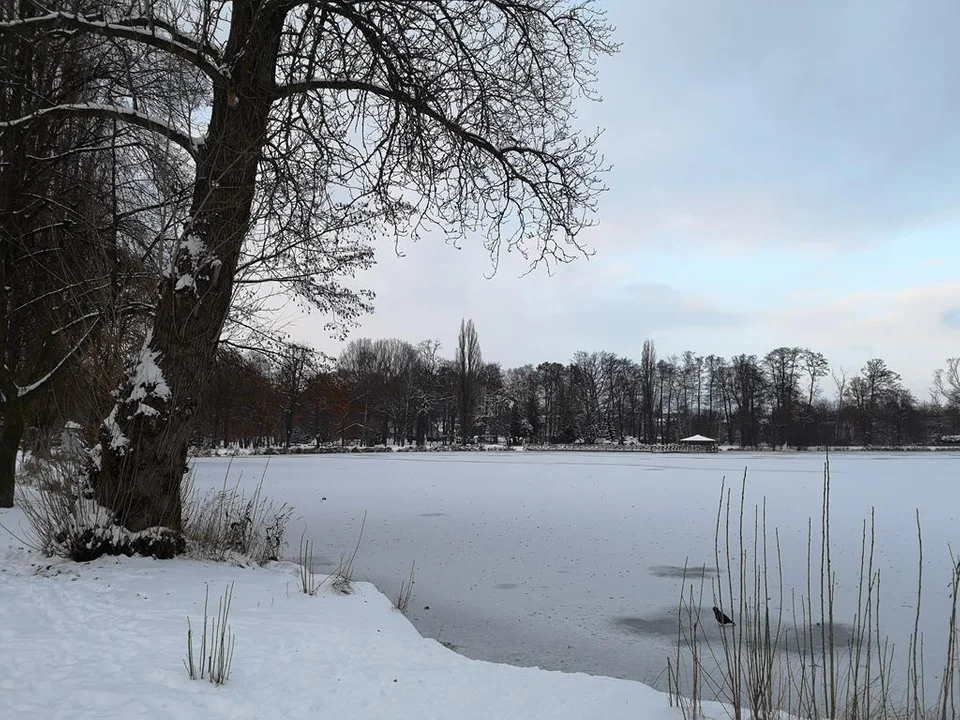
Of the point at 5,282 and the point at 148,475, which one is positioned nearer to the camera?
the point at 148,475

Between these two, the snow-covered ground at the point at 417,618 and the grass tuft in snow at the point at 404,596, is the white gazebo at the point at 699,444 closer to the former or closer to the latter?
the snow-covered ground at the point at 417,618

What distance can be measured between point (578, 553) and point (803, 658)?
541cm

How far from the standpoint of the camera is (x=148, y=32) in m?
5.93

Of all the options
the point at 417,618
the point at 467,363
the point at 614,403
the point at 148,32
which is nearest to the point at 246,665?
the point at 417,618

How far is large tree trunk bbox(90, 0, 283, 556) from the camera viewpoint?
5.72 meters

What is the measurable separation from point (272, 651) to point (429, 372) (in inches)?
2481

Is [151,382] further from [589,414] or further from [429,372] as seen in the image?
[589,414]

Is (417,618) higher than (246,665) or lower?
lower

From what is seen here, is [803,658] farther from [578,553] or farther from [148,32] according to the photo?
[148,32]

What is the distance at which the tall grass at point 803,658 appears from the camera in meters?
2.74

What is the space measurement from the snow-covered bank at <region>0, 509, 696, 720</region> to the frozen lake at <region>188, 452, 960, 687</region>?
736mm

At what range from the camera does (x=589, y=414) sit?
6938 centimetres

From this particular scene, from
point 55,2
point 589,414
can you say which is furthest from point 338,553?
point 589,414

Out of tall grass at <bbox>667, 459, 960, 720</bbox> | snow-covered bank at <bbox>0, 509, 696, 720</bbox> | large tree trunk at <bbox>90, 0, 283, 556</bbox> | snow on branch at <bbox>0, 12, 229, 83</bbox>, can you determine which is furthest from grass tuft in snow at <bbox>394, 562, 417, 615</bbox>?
snow on branch at <bbox>0, 12, 229, 83</bbox>
